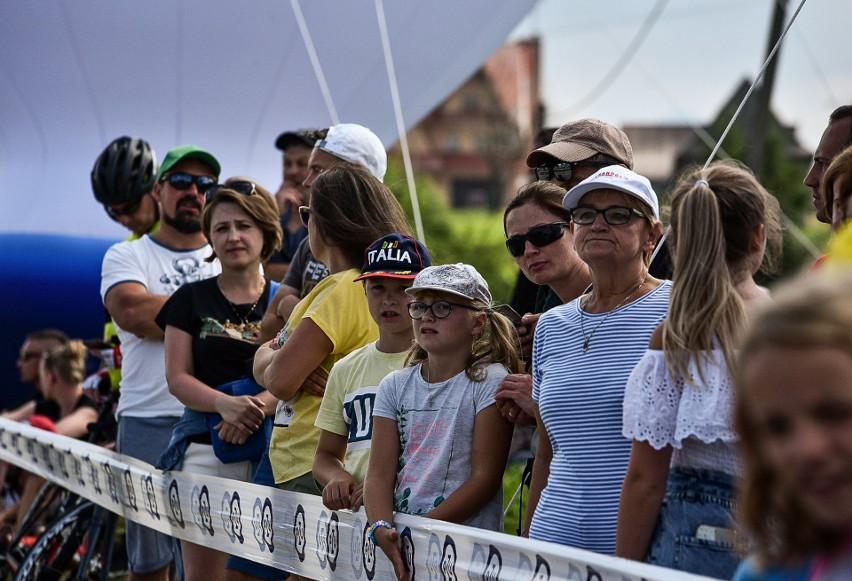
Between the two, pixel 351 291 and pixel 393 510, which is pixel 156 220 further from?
pixel 393 510

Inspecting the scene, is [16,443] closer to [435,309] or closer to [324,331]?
[324,331]

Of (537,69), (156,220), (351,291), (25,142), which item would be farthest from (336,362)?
(537,69)

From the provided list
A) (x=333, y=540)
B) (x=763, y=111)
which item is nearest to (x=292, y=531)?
(x=333, y=540)

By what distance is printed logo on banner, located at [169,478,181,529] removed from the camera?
459 centimetres

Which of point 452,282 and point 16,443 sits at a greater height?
point 452,282

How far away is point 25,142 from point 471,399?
776cm

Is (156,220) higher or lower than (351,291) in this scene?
higher

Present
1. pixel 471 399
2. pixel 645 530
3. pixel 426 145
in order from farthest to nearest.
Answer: pixel 426 145, pixel 471 399, pixel 645 530

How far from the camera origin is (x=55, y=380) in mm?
8016

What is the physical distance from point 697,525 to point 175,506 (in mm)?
2549

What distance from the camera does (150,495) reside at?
4.80m

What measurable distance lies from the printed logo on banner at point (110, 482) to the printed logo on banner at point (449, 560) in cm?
234

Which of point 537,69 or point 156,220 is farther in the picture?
point 537,69

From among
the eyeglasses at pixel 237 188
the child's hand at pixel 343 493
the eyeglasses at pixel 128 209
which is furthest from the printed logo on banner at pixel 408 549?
the eyeglasses at pixel 128 209
